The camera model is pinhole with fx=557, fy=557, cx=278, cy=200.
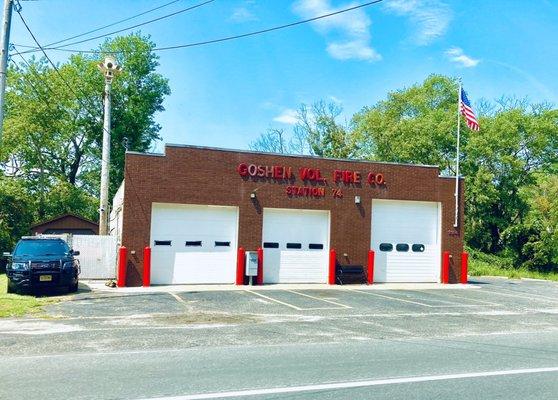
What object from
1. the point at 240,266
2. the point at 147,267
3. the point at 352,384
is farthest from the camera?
the point at 240,266

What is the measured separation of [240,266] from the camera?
2052 centimetres

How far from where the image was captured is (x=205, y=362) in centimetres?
787

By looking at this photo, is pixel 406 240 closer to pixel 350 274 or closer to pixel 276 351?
pixel 350 274

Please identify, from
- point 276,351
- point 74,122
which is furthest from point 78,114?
point 276,351

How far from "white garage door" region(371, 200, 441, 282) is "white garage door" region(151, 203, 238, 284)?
6.03 m

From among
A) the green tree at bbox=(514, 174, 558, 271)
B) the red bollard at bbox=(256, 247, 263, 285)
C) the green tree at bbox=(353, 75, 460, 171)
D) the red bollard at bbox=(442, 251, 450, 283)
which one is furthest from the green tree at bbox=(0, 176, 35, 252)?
the green tree at bbox=(514, 174, 558, 271)

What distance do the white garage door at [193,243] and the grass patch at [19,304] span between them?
539 cm

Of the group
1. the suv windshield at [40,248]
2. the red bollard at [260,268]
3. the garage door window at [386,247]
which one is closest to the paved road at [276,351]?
the suv windshield at [40,248]

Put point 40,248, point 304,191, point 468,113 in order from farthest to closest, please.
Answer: point 468,113
point 304,191
point 40,248

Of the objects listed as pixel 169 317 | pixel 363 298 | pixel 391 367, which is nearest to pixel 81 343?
pixel 169 317

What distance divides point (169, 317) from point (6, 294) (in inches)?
249

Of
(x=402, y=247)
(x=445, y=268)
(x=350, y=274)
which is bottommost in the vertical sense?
(x=350, y=274)

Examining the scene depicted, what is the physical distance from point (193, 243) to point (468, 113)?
13026mm

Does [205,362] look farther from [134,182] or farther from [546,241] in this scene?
[546,241]
